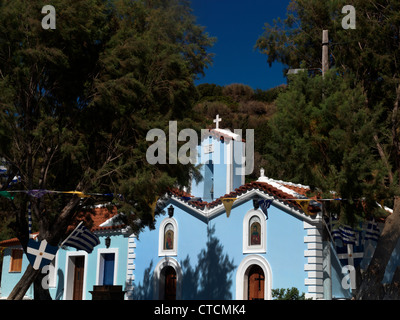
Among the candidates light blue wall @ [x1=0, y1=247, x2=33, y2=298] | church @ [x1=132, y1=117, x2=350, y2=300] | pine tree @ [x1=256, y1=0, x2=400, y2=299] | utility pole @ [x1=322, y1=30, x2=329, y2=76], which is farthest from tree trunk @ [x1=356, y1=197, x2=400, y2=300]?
light blue wall @ [x1=0, y1=247, x2=33, y2=298]

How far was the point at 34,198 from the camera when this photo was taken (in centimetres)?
1516

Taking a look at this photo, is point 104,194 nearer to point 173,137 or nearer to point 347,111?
point 173,137

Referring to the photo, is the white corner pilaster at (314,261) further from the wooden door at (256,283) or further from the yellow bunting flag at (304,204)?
the wooden door at (256,283)

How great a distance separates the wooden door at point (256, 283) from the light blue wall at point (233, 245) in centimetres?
55

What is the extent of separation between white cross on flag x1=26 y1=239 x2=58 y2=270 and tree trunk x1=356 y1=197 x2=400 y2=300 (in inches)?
341

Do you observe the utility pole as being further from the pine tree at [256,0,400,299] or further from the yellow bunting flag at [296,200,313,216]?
the yellow bunting flag at [296,200,313,216]

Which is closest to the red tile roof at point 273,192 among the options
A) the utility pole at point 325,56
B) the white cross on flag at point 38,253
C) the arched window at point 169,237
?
the arched window at point 169,237

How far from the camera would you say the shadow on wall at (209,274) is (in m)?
18.2

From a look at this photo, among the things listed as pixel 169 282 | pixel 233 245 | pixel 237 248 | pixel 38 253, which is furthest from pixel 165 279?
pixel 38 253

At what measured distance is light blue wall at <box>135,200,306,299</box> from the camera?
16.6m

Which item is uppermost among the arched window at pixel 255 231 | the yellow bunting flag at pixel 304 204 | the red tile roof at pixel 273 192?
the red tile roof at pixel 273 192

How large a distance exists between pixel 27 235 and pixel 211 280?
662cm

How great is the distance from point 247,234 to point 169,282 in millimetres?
4322
